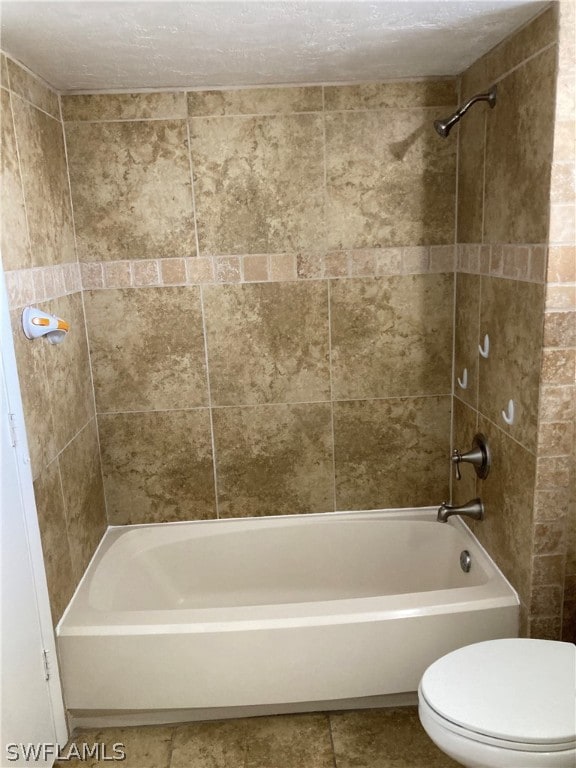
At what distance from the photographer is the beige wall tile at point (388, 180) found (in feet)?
7.57

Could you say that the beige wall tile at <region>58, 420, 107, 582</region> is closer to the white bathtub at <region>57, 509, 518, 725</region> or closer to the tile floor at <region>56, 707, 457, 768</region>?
the white bathtub at <region>57, 509, 518, 725</region>

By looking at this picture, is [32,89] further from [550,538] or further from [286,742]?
[286,742]

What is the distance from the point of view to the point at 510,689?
152cm

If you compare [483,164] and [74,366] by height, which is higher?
[483,164]

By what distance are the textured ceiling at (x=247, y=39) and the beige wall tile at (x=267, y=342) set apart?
0.78 metres

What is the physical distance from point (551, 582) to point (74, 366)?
70.4 inches

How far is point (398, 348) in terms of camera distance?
2500 mm

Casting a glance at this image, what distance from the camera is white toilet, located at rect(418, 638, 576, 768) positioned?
139 cm

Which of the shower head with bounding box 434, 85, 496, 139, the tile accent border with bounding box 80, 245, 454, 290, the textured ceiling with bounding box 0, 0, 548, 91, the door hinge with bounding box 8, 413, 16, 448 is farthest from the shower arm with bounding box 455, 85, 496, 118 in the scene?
the door hinge with bounding box 8, 413, 16, 448

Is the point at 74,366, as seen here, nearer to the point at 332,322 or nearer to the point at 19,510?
the point at 19,510

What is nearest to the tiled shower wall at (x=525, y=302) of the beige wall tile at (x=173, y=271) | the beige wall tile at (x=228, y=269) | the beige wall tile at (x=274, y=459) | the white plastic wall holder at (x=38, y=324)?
the beige wall tile at (x=274, y=459)

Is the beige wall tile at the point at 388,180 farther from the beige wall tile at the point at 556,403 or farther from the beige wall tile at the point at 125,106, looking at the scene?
the beige wall tile at the point at 556,403

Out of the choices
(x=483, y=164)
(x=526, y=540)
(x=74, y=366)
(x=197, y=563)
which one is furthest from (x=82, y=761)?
(x=483, y=164)

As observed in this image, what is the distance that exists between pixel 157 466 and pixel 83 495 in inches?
14.7
